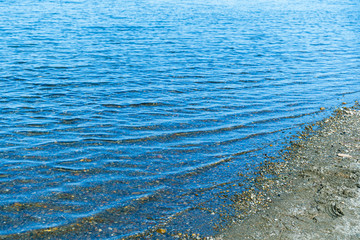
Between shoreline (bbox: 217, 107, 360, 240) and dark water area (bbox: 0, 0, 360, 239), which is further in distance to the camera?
dark water area (bbox: 0, 0, 360, 239)

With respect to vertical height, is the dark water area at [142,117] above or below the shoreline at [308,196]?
below

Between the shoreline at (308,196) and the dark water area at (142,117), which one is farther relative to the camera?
the dark water area at (142,117)

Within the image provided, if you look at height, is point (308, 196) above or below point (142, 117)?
above

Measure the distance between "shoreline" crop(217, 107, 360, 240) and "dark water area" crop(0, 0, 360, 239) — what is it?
2.17ft

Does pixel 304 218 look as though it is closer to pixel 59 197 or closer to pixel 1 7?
pixel 59 197

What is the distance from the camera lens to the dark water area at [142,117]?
8.42 metres

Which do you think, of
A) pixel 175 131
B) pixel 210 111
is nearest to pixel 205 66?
pixel 210 111

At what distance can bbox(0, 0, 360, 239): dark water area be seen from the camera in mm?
8422

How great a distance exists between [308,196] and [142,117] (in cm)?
698

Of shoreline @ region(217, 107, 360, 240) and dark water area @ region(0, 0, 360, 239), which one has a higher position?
shoreline @ region(217, 107, 360, 240)

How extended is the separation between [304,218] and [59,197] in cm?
522

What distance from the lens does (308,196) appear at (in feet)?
28.2

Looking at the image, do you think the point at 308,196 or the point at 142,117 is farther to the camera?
the point at 142,117

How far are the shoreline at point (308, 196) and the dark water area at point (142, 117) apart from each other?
0.66 meters
